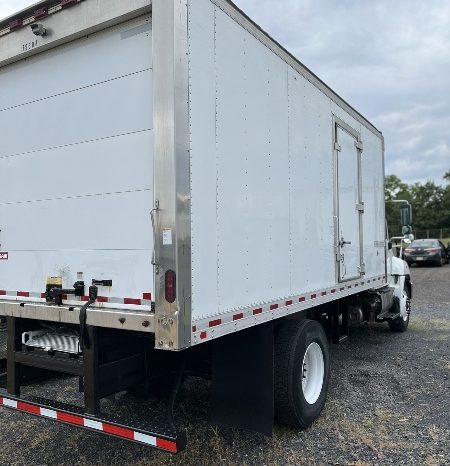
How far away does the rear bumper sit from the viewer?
3.02m

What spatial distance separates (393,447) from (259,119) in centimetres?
277

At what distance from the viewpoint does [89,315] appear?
325cm

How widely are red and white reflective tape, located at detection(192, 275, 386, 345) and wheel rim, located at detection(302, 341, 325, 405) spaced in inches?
16.8

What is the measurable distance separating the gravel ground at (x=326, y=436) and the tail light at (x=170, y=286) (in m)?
1.52

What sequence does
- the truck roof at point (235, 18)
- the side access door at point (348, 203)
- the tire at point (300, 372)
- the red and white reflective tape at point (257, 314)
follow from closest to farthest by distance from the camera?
the red and white reflective tape at point (257, 314) < the truck roof at point (235, 18) < the tire at point (300, 372) < the side access door at point (348, 203)

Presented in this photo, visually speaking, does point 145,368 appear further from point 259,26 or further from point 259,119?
point 259,26

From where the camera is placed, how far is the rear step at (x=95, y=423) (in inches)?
116

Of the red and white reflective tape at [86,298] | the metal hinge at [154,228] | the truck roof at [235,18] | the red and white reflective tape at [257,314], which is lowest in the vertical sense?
the red and white reflective tape at [257,314]

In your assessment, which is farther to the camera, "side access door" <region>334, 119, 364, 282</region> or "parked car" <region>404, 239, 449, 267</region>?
"parked car" <region>404, 239, 449, 267</region>

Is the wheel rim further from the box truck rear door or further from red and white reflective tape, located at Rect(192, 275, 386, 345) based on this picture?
Answer: the box truck rear door

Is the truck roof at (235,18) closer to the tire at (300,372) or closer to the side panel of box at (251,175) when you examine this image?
the side panel of box at (251,175)

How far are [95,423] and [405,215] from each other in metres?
6.57

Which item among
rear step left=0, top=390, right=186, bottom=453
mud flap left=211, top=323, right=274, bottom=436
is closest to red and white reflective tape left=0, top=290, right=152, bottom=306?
rear step left=0, top=390, right=186, bottom=453

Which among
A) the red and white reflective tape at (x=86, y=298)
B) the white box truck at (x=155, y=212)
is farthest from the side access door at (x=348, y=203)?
the red and white reflective tape at (x=86, y=298)
